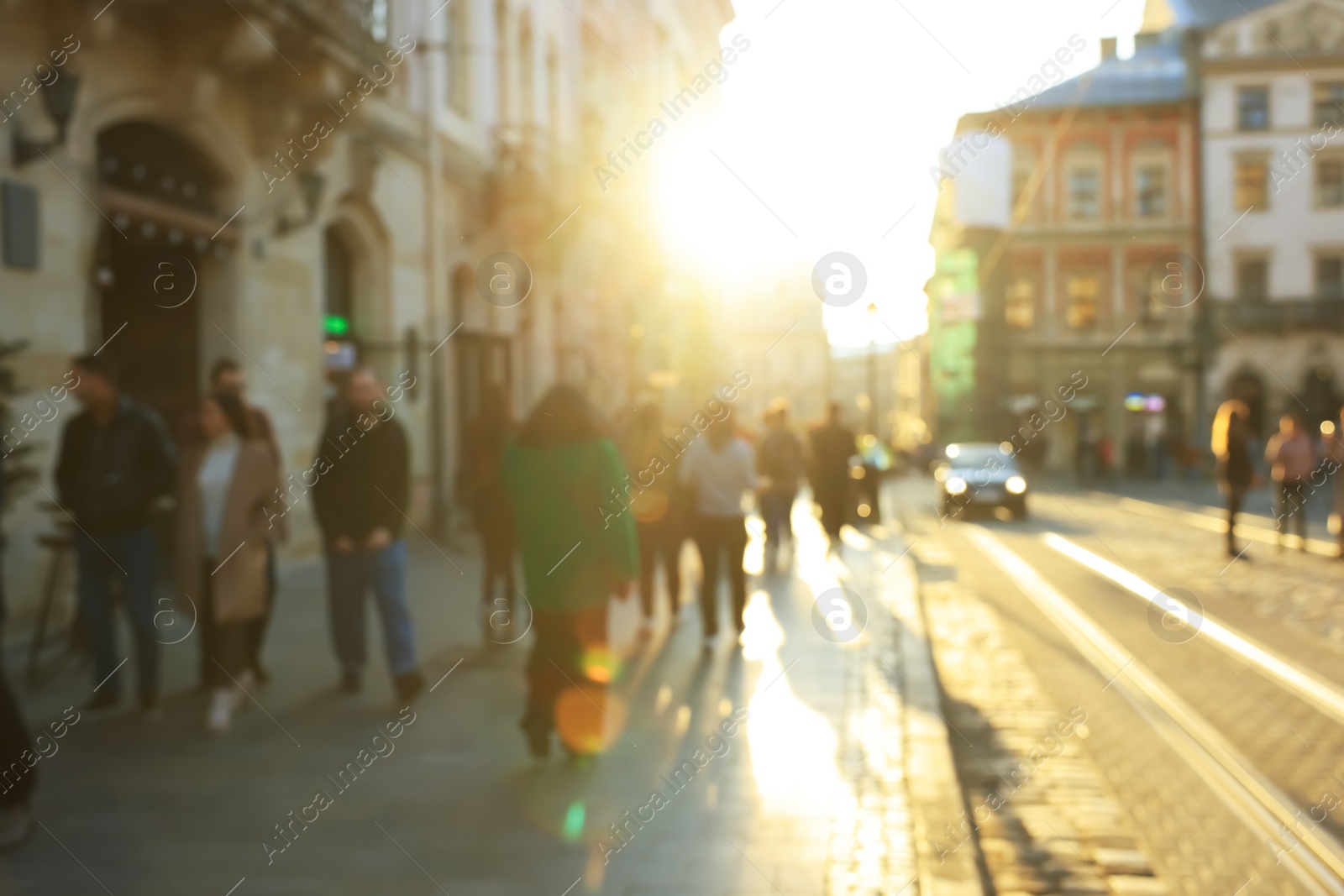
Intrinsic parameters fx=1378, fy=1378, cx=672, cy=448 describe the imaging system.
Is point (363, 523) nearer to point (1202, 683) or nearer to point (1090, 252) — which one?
point (1202, 683)

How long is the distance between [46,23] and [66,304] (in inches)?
80.8

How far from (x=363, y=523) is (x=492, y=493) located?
5.26 ft

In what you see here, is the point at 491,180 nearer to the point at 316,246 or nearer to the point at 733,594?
the point at 316,246

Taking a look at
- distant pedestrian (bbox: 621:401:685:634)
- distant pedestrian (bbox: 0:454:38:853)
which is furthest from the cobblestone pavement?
distant pedestrian (bbox: 0:454:38:853)

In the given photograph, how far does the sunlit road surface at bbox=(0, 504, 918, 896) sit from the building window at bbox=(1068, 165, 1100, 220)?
44.3m

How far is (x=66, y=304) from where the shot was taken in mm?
10500

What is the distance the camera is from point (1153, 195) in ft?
163

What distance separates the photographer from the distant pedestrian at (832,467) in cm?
1545

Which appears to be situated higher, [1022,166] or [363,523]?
[1022,166]

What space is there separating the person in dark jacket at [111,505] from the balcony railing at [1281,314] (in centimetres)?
4535

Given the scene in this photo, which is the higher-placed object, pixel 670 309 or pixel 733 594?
pixel 670 309

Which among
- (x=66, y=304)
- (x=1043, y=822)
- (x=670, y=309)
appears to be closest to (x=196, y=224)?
(x=66, y=304)

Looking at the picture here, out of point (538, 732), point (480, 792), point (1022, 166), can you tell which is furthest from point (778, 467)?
point (1022, 166)

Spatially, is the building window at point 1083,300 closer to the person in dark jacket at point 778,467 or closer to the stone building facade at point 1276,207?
the stone building facade at point 1276,207
